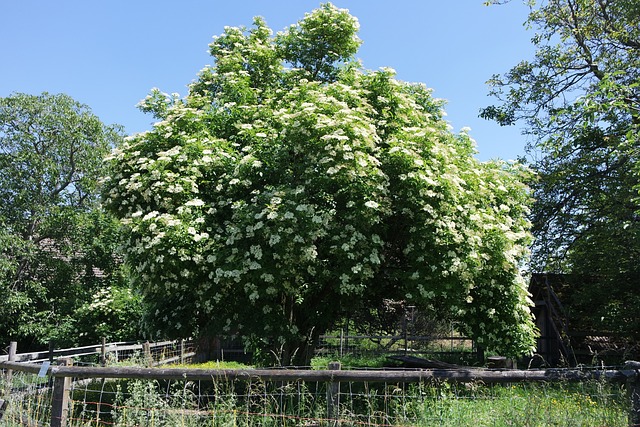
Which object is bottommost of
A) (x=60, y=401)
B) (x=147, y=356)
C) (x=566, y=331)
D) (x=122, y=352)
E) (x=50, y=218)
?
(x=122, y=352)

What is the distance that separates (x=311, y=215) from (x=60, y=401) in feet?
14.3

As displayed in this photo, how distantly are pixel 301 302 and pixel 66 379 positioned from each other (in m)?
5.72

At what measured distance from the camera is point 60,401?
5340 millimetres

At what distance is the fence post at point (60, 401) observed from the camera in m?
5.26

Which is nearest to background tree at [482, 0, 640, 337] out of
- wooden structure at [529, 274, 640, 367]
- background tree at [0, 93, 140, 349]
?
wooden structure at [529, 274, 640, 367]

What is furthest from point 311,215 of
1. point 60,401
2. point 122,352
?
point 122,352

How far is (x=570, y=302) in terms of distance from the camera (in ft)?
61.8

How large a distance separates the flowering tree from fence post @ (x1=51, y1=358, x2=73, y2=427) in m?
3.24

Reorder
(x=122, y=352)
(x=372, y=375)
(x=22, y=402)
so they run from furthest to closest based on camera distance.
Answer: (x=122, y=352)
(x=22, y=402)
(x=372, y=375)

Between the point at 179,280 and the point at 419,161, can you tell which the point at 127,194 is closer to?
the point at 179,280

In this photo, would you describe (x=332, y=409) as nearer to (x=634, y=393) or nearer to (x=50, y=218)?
(x=634, y=393)

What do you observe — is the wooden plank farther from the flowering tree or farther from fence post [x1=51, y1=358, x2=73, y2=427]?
the flowering tree

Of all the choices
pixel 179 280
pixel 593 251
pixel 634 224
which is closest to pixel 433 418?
pixel 179 280

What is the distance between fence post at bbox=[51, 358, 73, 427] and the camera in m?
5.26
